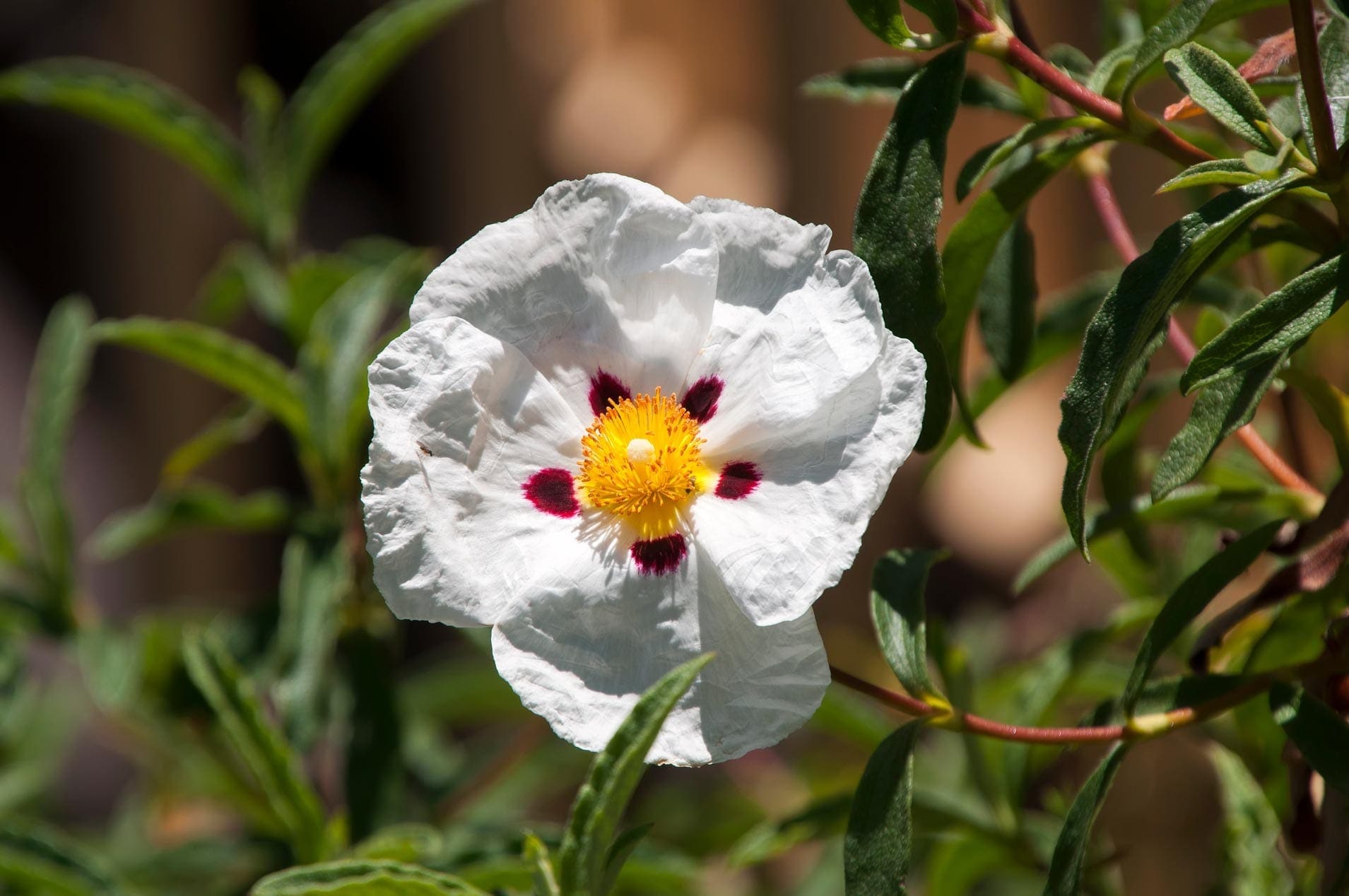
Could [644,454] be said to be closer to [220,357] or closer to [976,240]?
[976,240]

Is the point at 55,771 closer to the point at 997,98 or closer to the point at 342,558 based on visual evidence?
the point at 342,558

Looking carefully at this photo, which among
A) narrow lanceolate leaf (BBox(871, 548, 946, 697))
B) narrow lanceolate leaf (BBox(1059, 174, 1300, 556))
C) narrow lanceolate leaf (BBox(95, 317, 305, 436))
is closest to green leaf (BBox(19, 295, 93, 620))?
narrow lanceolate leaf (BBox(95, 317, 305, 436))

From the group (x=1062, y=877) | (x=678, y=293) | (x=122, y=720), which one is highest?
(x=678, y=293)

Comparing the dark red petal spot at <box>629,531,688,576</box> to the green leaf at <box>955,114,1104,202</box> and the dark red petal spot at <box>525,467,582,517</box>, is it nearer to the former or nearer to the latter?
the dark red petal spot at <box>525,467,582,517</box>

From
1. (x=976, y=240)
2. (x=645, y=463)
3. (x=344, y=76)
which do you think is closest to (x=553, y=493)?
(x=645, y=463)

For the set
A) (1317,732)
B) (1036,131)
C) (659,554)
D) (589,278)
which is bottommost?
(1317,732)

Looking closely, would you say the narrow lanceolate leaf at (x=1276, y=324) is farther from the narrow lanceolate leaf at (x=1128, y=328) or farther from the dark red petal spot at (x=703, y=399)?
the dark red petal spot at (x=703, y=399)

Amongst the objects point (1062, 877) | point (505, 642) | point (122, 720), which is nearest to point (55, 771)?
point (122, 720)
